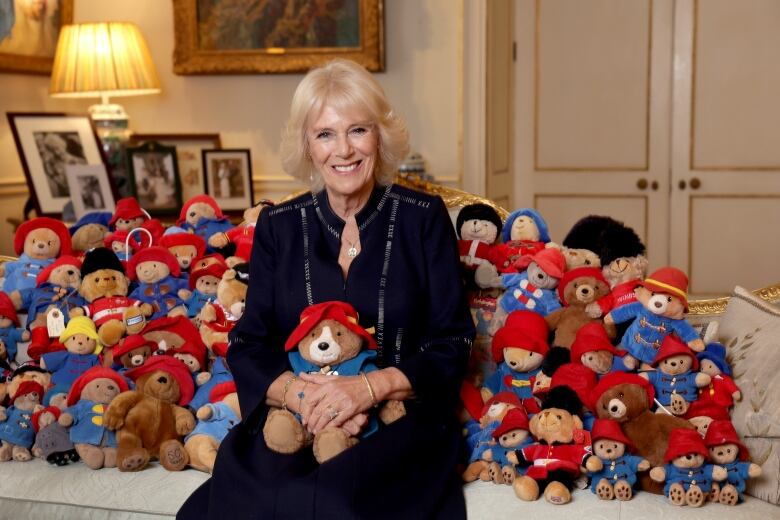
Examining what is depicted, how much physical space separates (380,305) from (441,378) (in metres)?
0.23

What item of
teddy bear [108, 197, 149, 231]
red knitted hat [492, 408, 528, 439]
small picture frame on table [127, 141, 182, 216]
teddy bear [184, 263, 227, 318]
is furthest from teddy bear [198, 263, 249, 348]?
small picture frame on table [127, 141, 182, 216]

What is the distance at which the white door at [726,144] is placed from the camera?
524cm

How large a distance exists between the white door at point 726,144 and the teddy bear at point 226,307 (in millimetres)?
3505

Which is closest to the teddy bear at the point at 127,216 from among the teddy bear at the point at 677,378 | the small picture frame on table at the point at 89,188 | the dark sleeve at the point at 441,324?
the dark sleeve at the point at 441,324

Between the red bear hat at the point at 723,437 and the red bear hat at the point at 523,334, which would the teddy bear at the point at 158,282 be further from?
the red bear hat at the point at 723,437

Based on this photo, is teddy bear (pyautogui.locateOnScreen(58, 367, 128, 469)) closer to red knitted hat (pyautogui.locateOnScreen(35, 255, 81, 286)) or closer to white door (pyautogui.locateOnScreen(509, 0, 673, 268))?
red knitted hat (pyautogui.locateOnScreen(35, 255, 81, 286))

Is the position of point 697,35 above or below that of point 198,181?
above

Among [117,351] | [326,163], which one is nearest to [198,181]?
[117,351]

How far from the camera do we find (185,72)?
508 centimetres

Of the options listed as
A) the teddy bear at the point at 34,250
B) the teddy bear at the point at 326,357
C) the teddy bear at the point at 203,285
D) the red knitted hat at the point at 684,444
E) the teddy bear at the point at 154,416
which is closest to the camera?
the red knitted hat at the point at 684,444

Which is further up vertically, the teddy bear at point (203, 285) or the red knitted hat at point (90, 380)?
the teddy bear at point (203, 285)

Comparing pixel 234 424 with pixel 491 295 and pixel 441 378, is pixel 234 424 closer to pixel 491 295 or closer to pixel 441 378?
pixel 441 378

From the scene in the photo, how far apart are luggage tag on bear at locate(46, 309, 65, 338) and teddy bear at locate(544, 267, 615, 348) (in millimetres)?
1400

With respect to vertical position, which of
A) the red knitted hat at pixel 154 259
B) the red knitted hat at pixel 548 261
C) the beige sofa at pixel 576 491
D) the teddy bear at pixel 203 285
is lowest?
→ the beige sofa at pixel 576 491
